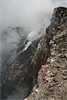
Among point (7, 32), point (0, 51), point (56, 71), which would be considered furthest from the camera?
point (7, 32)

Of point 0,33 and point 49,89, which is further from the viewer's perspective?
point 0,33

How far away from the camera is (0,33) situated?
17838 centimetres

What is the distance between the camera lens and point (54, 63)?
1088 centimetres

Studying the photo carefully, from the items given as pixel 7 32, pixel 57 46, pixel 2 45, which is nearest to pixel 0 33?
pixel 7 32

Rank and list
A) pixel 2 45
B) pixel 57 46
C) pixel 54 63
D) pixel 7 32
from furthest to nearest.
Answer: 1. pixel 7 32
2. pixel 2 45
3. pixel 57 46
4. pixel 54 63

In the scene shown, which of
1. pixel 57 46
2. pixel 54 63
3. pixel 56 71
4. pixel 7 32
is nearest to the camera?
pixel 56 71

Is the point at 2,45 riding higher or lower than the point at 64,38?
lower

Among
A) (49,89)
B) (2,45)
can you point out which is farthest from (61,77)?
(2,45)

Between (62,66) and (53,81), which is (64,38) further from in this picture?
(53,81)

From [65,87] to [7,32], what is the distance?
181576 mm

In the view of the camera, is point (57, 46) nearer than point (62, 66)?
No

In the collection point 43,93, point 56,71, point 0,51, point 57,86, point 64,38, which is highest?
point 64,38

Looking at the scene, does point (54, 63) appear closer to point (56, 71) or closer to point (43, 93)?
point (56, 71)

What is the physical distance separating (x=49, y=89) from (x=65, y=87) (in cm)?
158
